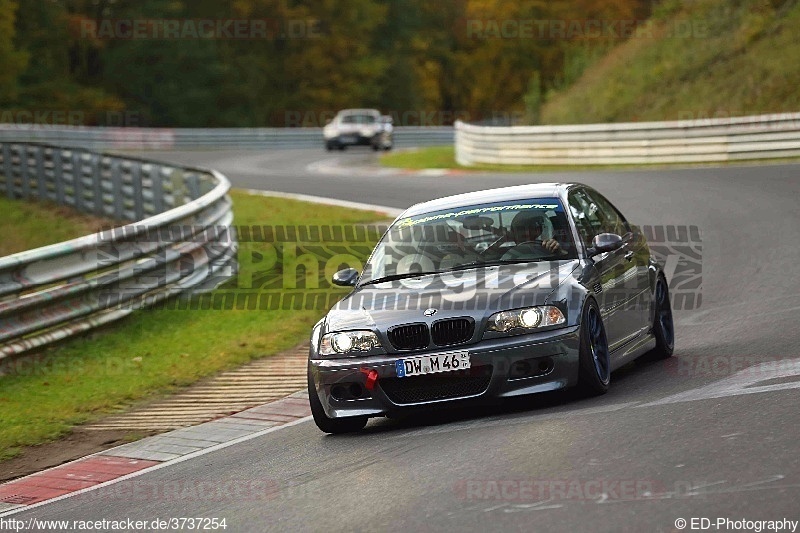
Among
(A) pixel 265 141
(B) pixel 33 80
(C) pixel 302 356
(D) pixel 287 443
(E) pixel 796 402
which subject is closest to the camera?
(E) pixel 796 402

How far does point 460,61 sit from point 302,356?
93292mm

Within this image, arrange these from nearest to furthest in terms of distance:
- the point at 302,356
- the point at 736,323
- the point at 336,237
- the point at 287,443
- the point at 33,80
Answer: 1. the point at 287,443
2. the point at 736,323
3. the point at 302,356
4. the point at 336,237
5. the point at 33,80

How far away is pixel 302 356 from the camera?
42.2 feet

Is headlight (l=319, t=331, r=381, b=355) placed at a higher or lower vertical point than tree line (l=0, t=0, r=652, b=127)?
higher

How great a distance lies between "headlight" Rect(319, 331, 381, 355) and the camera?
8875 mm

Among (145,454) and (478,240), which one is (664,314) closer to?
(478,240)

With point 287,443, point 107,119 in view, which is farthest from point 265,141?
point 287,443

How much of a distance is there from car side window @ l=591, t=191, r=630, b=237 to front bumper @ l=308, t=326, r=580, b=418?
7.20 ft

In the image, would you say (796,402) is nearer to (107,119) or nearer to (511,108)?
(107,119)

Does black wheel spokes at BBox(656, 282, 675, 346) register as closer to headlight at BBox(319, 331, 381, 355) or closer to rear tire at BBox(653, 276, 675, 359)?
rear tire at BBox(653, 276, 675, 359)

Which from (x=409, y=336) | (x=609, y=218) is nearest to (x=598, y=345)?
(x=409, y=336)

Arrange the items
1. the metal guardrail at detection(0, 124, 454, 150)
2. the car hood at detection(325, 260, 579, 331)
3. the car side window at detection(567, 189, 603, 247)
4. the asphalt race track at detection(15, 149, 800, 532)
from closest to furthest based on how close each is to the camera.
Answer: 1. the asphalt race track at detection(15, 149, 800, 532)
2. the car hood at detection(325, 260, 579, 331)
3. the car side window at detection(567, 189, 603, 247)
4. the metal guardrail at detection(0, 124, 454, 150)

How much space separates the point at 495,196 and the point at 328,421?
2.19m

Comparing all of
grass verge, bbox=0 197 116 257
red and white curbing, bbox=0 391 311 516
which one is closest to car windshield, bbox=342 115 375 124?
grass verge, bbox=0 197 116 257
